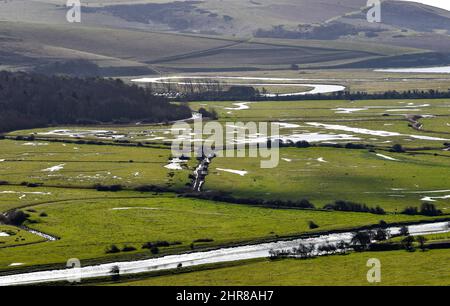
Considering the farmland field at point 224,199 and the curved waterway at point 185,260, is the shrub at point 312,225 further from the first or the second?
the curved waterway at point 185,260

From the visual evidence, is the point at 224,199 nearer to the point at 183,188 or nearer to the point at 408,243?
the point at 183,188

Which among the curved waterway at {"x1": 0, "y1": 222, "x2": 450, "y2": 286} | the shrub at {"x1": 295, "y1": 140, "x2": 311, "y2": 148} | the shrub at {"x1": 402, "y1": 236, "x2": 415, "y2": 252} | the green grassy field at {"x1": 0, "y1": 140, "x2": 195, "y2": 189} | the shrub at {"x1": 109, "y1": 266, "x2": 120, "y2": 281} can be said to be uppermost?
the shrub at {"x1": 295, "y1": 140, "x2": 311, "y2": 148}

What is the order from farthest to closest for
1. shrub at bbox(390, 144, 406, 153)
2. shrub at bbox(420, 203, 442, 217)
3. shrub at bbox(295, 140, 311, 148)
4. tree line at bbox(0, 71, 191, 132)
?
tree line at bbox(0, 71, 191, 132)
shrub at bbox(295, 140, 311, 148)
shrub at bbox(390, 144, 406, 153)
shrub at bbox(420, 203, 442, 217)

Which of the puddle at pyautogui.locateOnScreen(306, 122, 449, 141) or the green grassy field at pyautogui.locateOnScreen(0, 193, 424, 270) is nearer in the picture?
the green grassy field at pyautogui.locateOnScreen(0, 193, 424, 270)

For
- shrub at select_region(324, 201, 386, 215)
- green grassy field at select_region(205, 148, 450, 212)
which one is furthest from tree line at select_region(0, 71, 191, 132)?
shrub at select_region(324, 201, 386, 215)

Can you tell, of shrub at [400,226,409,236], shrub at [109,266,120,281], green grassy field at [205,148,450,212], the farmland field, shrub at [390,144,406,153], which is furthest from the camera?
shrub at [390,144,406,153]

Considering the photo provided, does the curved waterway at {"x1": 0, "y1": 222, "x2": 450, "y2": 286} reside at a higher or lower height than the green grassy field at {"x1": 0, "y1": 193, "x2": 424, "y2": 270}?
lower

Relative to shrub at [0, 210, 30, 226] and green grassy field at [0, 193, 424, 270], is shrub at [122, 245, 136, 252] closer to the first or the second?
green grassy field at [0, 193, 424, 270]
